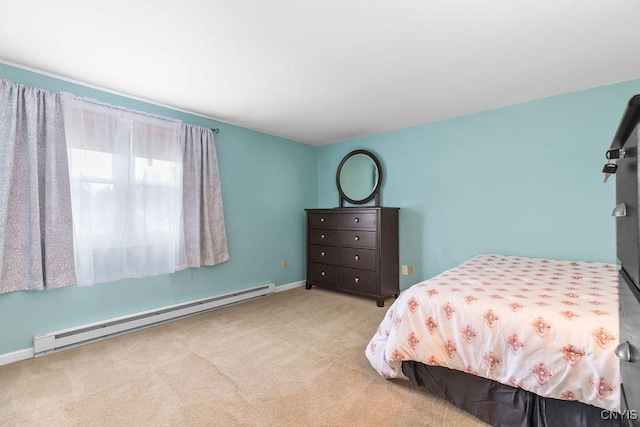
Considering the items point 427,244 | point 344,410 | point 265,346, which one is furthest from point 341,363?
point 427,244

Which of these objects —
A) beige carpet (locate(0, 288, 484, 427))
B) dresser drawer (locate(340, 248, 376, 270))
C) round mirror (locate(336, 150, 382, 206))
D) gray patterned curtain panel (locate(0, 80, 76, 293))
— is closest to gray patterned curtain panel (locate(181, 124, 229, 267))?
beige carpet (locate(0, 288, 484, 427))

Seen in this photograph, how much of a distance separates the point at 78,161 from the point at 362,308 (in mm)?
2989

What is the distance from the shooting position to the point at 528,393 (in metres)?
1.34

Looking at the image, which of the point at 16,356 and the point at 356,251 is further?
the point at 356,251

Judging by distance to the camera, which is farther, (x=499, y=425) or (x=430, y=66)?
(x=430, y=66)

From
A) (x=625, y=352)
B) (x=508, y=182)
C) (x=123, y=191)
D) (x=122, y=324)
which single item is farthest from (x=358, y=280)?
(x=625, y=352)

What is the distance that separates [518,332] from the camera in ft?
4.31

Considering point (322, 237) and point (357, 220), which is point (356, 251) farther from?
point (322, 237)

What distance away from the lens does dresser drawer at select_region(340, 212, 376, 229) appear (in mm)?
3344

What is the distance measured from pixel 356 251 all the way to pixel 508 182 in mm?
1770

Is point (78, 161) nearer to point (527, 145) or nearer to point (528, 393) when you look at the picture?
point (528, 393)

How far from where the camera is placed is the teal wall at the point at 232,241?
2156mm

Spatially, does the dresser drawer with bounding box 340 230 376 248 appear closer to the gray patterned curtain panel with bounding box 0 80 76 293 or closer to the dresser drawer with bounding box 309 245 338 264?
the dresser drawer with bounding box 309 245 338 264

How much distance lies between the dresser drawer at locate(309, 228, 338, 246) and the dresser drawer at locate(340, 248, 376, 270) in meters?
0.19
